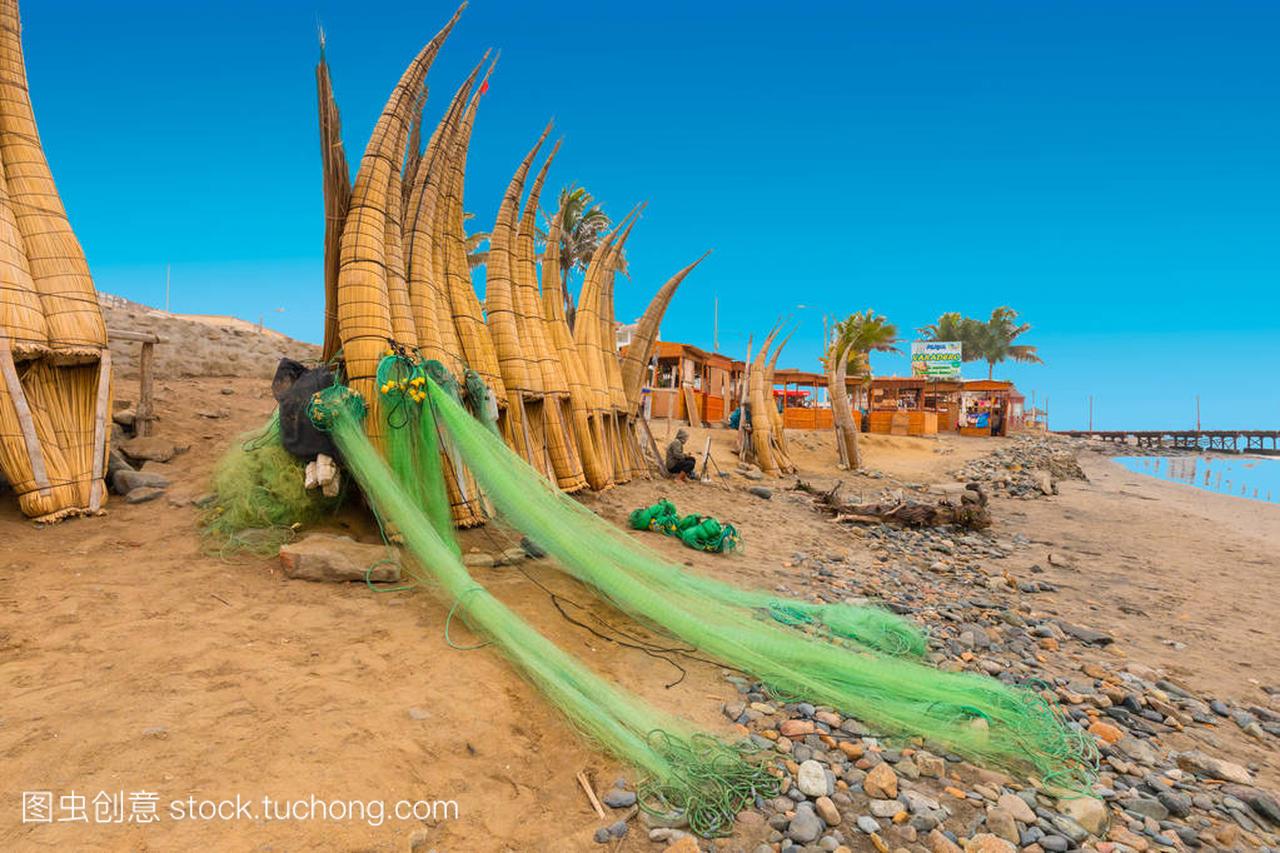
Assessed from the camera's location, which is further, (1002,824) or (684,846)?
(1002,824)

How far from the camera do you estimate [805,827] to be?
2699 mm

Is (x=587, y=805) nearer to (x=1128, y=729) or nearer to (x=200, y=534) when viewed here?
(x=1128, y=729)

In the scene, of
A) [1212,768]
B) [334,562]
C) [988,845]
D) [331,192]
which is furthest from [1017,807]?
[331,192]

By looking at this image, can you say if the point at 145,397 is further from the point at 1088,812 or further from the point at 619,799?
the point at 1088,812

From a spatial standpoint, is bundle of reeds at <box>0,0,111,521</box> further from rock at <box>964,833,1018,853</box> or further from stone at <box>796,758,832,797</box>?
rock at <box>964,833,1018,853</box>

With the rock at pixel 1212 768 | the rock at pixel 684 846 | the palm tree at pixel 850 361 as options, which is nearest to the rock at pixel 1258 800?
the rock at pixel 1212 768

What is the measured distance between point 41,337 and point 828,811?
7144mm

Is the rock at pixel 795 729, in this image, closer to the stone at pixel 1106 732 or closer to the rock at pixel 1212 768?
the stone at pixel 1106 732

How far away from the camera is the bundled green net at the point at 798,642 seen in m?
3.52

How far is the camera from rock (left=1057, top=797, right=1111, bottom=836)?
2.88 metres

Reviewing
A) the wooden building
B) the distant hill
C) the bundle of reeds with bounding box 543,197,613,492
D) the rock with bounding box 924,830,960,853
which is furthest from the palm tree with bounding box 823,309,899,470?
the rock with bounding box 924,830,960,853

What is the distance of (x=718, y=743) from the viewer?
328 centimetres

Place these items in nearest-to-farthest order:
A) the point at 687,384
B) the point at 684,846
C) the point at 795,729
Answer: the point at 684,846, the point at 795,729, the point at 687,384

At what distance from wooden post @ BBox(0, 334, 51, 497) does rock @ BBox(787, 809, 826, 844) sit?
6.53 meters
